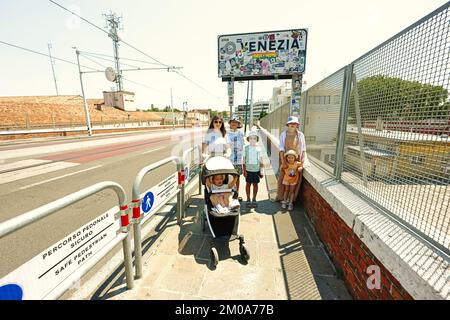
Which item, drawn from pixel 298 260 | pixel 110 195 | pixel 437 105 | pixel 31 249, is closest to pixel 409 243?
pixel 437 105

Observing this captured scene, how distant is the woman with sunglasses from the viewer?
14.1 ft

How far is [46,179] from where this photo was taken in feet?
21.2

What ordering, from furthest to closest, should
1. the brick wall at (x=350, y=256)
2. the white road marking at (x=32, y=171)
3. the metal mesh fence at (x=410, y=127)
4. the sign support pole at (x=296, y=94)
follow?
the sign support pole at (x=296, y=94), the white road marking at (x=32, y=171), the brick wall at (x=350, y=256), the metal mesh fence at (x=410, y=127)

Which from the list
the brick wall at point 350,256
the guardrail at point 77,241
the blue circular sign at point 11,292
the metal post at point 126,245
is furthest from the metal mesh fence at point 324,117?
the blue circular sign at point 11,292

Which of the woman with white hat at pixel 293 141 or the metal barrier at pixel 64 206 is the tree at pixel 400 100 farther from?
the metal barrier at pixel 64 206

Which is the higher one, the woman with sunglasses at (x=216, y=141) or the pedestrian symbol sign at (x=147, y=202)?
the woman with sunglasses at (x=216, y=141)

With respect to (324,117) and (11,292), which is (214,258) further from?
(324,117)

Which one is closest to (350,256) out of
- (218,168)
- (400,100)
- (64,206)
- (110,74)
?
(400,100)

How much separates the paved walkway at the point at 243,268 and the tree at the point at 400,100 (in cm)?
197

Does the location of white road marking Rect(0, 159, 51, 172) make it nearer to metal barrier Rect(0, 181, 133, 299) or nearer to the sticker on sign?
metal barrier Rect(0, 181, 133, 299)

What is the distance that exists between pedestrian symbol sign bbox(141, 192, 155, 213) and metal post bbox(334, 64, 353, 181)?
2.80 metres

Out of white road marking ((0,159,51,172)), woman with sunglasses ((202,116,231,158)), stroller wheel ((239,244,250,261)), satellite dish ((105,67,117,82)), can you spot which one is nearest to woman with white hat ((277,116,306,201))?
woman with sunglasses ((202,116,231,158))

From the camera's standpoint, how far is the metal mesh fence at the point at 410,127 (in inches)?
62.7
